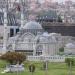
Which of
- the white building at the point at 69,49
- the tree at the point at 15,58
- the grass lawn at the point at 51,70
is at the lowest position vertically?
the white building at the point at 69,49

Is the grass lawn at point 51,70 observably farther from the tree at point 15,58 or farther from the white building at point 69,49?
the white building at point 69,49

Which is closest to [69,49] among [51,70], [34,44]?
[34,44]

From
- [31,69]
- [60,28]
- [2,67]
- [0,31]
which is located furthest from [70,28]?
[31,69]

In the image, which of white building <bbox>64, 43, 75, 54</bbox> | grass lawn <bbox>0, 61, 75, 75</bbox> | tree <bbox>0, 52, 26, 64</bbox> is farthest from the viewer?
white building <bbox>64, 43, 75, 54</bbox>

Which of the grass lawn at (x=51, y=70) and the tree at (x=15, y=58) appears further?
the tree at (x=15, y=58)

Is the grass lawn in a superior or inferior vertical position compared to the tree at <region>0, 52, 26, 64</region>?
inferior

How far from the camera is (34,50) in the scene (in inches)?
1501

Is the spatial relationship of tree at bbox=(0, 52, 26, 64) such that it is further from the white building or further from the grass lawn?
the white building

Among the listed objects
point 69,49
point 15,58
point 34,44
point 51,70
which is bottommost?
point 69,49

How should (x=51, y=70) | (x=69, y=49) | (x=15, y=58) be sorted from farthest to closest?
(x=69, y=49)
(x=15, y=58)
(x=51, y=70)

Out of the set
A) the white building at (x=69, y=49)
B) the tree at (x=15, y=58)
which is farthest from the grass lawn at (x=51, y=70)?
the white building at (x=69, y=49)

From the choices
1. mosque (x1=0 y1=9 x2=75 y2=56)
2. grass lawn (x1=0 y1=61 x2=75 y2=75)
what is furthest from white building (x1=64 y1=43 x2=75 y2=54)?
grass lawn (x1=0 y1=61 x2=75 y2=75)

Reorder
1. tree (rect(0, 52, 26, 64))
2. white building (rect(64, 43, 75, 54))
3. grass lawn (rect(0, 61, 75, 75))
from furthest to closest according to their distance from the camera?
white building (rect(64, 43, 75, 54)) → tree (rect(0, 52, 26, 64)) → grass lawn (rect(0, 61, 75, 75))

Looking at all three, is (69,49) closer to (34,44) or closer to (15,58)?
(34,44)
